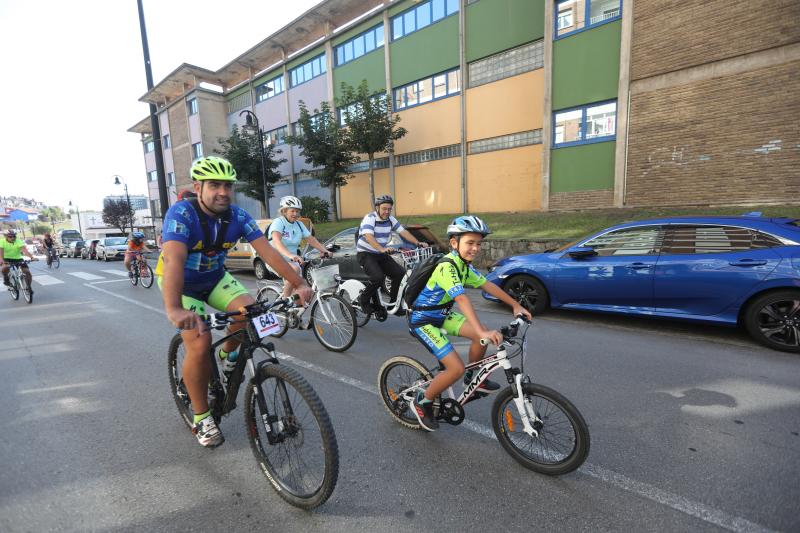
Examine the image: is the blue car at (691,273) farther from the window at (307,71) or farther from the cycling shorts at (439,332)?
the window at (307,71)

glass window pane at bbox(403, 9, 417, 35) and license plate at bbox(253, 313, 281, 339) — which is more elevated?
glass window pane at bbox(403, 9, 417, 35)

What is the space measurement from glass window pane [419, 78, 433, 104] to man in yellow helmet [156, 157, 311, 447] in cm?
1953

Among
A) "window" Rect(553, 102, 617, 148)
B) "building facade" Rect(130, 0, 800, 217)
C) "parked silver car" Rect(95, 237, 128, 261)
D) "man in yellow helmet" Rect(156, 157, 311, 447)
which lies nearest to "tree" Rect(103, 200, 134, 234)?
"parked silver car" Rect(95, 237, 128, 261)

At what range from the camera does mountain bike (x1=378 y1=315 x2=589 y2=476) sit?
7.70ft

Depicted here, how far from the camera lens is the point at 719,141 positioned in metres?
12.0

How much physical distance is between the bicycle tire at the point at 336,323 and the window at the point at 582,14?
1504 centimetres

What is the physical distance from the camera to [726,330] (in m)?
5.27

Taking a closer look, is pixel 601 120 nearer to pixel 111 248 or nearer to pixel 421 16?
pixel 421 16

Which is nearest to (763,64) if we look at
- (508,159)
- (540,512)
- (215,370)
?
(508,159)

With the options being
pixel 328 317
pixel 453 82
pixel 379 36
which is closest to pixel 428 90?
pixel 453 82

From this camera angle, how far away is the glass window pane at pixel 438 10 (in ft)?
62.0

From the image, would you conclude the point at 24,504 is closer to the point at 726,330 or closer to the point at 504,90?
the point at 726,330

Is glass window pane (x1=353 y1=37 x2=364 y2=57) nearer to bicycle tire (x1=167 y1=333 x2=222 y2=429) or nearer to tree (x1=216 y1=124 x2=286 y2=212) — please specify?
tree (x1=216 y1=124 x2=286 y2=212)

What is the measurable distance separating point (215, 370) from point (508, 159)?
16.9m
